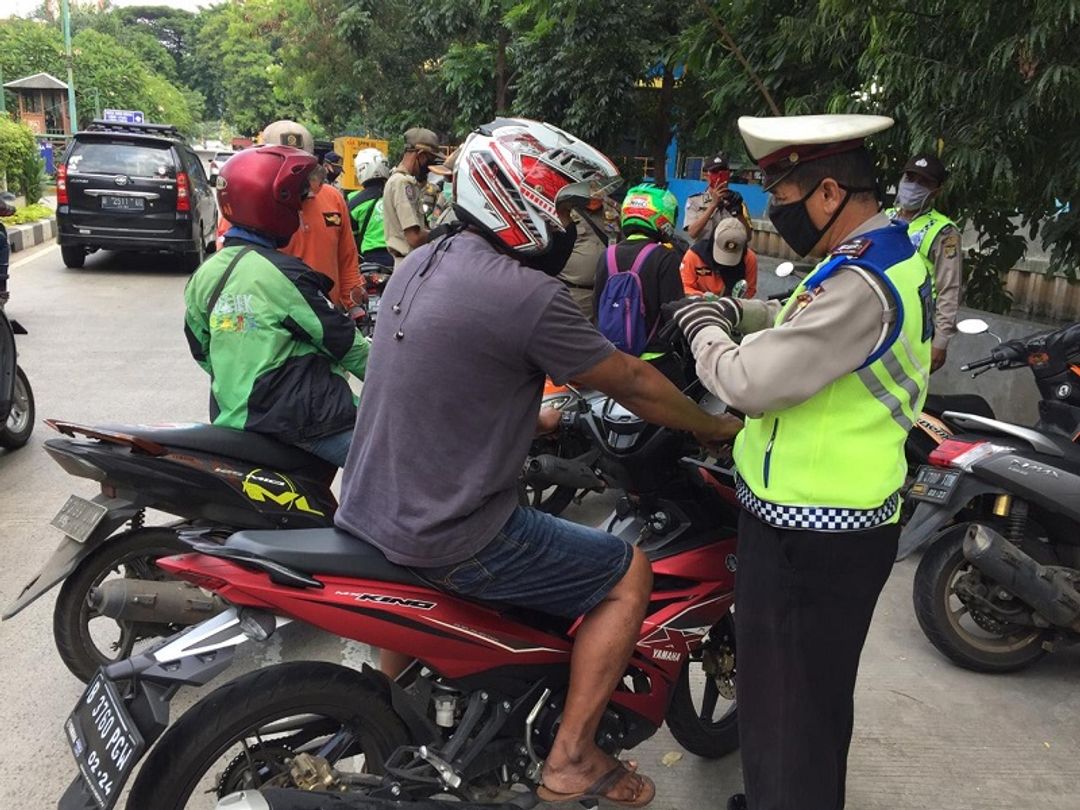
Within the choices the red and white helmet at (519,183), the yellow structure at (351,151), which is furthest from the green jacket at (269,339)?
the yellow structure at (351,151)

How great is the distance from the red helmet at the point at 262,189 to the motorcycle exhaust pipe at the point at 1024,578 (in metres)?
2.81

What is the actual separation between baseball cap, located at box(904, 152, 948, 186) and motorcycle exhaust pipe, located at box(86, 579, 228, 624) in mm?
4139

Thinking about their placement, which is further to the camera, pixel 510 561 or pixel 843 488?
pixel 510 561

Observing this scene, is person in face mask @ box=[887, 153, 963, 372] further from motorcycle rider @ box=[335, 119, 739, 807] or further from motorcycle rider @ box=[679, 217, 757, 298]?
motorcycle rider @ box=[335, 119, 739, 807]

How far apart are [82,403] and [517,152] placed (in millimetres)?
5414

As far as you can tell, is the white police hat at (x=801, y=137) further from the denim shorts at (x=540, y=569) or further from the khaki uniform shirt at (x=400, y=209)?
the khaki uniform shirt at (x=400, y=209)

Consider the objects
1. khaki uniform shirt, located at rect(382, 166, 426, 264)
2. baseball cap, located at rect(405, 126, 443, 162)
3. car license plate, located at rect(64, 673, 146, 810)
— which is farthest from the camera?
baseball cap, located at rect(405, 126, 443, 162)

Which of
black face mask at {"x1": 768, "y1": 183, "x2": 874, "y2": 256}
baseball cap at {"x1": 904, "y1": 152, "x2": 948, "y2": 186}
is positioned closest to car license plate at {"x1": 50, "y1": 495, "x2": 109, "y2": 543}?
black face mask at {"x1": 768, "y1": 183, "x2": 874, "y2": 256}

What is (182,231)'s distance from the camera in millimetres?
12070

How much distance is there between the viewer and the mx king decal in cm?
329

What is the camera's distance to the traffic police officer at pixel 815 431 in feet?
6.62

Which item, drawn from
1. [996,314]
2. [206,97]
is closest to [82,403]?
[996,314]

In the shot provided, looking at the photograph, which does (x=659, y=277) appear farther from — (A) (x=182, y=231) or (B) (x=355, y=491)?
(A) (x=182, y=231)

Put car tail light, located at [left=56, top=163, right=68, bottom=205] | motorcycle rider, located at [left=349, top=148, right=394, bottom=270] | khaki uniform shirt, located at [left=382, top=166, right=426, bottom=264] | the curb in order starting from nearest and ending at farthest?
khaki uniform shirt, located at [left=382, top=166, right=426, bottom=264]
motorcycle rider, located at [left=349, top=148, right=394, bottom=270]
car tail light, located at [left=56, top=163, right=68, bottom=205]
the curb
